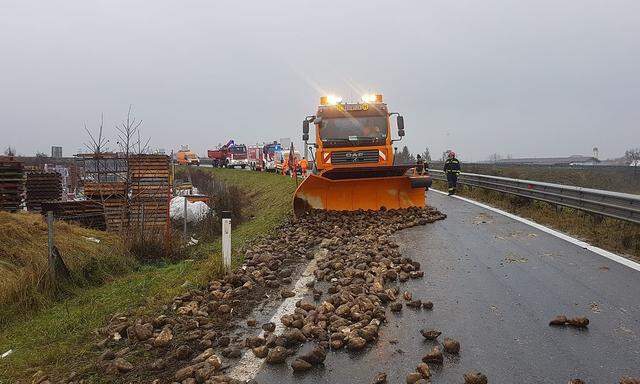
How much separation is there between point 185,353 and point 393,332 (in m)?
1.82

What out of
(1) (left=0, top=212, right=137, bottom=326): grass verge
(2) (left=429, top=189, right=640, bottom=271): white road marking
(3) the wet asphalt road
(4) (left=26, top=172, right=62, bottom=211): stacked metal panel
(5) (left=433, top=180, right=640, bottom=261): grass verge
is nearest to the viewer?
(3) the wet asphalt road

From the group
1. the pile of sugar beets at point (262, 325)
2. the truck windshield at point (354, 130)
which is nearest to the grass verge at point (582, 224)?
the pile of sugar beets at point (262, 325)

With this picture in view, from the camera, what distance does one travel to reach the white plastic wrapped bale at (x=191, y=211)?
1888cm

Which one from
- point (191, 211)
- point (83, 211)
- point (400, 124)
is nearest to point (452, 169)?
point (400, 124)

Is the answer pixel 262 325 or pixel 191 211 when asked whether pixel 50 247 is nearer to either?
pixel 262 325

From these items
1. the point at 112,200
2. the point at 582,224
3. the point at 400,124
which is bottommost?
the point at 582,224

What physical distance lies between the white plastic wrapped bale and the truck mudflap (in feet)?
28.0

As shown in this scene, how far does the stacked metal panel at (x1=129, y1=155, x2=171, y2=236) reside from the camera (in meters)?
13.0

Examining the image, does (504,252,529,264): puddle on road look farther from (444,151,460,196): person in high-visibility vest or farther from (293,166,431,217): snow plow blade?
(444,151,460,196): person in high-visibility vest

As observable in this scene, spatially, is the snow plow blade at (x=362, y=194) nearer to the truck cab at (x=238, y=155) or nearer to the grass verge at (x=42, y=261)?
the grass verge at (x=42, y=261)

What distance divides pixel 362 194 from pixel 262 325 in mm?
7456

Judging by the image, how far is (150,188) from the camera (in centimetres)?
1457

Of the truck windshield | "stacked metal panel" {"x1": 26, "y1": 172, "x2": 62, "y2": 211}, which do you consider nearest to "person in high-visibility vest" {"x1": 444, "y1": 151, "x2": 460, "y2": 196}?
the truck windshield

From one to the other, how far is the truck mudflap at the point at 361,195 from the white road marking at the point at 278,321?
4.45 meters
